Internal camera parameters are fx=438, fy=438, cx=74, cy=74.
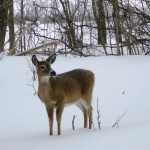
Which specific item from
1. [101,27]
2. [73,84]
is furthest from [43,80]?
[101,27]

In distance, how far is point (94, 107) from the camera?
8289 mm

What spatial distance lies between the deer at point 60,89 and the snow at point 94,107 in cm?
34

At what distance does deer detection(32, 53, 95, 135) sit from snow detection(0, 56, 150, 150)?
34cm

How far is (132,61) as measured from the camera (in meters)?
12.0

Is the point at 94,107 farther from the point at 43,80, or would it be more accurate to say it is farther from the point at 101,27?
the point at 101,27

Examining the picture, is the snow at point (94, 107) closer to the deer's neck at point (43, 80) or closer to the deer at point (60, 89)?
the deer at point (60, 89)

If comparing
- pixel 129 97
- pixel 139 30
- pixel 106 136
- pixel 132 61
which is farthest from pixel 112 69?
pixel 106 136

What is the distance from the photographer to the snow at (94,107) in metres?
5.13

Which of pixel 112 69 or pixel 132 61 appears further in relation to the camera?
pixel 132 61

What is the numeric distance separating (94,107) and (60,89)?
87.8 inches

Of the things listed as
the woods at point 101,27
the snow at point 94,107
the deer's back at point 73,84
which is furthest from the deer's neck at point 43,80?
the woods at point 101,27

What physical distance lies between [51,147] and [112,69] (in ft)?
20.2

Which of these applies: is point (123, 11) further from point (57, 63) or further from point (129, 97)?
point (129, 97)

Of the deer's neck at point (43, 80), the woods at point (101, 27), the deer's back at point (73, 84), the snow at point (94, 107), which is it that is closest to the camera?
the snow at point (94, 107)
